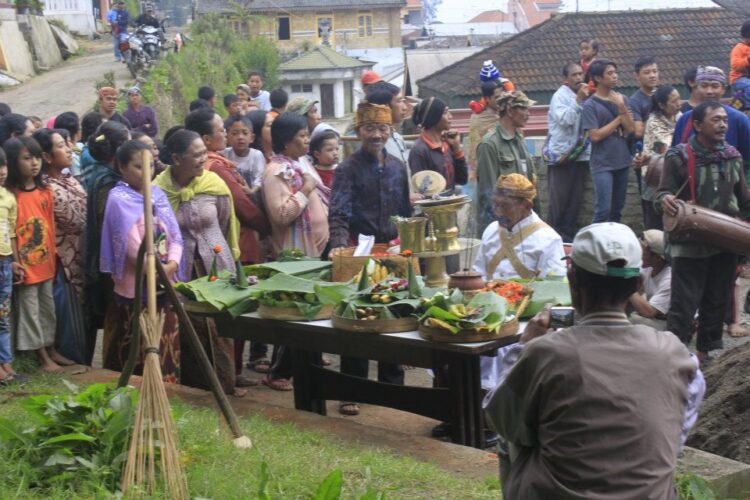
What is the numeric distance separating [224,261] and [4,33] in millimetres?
23002

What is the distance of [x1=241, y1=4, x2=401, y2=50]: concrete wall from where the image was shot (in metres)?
54.5

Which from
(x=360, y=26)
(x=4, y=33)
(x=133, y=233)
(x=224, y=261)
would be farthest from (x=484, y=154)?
(x=360, y=26)

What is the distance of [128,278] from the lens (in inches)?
266

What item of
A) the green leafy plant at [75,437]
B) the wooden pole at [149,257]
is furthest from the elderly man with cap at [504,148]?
the green leafy plant at [75,437]

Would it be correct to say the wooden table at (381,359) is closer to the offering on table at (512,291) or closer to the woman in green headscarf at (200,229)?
the offering on table at (512,291)

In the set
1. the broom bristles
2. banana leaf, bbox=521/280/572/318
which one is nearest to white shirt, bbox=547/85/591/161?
banana leaf, bbox=521/280/572/318

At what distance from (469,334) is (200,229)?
2607 mm

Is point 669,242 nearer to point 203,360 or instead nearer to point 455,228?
point 455,228

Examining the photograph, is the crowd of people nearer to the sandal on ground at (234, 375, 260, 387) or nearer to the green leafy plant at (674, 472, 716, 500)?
the sandal on ground at (234, 375, 260, 387)

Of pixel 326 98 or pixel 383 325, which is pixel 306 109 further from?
pixel 326 98

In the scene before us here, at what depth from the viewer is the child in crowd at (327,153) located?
8219 millimetres

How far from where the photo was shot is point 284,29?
5453 cm

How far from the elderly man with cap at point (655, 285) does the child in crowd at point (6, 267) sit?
423cm

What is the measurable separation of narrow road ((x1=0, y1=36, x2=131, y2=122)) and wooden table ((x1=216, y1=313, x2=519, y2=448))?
17.4 m
